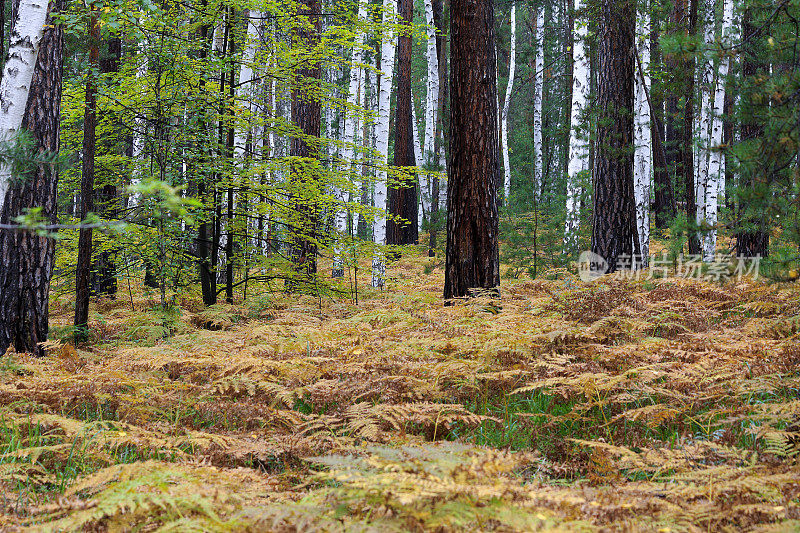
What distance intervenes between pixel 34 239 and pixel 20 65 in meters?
1.86

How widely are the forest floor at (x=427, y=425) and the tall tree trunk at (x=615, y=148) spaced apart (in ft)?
9.48

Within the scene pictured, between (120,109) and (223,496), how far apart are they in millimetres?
6947

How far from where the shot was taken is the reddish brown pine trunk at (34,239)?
5.47m

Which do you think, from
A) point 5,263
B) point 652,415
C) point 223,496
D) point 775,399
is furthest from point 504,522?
point 5,263

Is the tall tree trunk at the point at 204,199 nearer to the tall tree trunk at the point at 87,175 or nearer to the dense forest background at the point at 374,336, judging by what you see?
the dense forest background at the point at 374,336

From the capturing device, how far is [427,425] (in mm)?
3436

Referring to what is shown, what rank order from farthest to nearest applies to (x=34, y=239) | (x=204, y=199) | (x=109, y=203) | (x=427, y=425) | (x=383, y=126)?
1. (x=383, y=126)
2. (x=109, y=203)
3. (x=204, y=199)
4. (x=34, y=239)
5. (x=427, y=425)

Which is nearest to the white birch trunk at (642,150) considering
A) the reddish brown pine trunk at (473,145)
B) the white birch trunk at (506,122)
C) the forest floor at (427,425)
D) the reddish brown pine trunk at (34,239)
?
the forest floor at (427,425)

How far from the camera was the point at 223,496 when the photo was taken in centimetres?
226

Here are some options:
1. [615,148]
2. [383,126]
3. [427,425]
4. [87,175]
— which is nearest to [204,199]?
[87,175]

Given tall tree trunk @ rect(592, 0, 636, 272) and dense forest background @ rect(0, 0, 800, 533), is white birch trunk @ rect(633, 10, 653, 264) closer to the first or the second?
dense forest background @ rect(0, 0, 800, 533)

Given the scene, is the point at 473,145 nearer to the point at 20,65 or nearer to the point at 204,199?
the point at 204,199

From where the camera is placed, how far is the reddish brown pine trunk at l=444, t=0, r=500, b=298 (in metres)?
6.68

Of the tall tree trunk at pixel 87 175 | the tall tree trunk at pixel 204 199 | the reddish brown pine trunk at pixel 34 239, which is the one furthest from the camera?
the tall tree trunk at pixel 204 199
